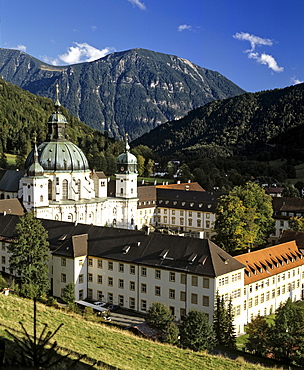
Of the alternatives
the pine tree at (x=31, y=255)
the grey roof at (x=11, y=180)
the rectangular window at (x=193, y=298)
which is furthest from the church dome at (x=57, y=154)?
the rectangular window at (x=193, y=298)

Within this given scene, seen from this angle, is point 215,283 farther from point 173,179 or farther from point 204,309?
point 173,179

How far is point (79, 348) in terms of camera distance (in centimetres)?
2623

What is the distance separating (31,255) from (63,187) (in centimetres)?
3307

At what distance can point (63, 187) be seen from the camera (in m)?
83.1

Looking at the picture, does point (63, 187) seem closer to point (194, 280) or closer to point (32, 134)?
point (194, 280)

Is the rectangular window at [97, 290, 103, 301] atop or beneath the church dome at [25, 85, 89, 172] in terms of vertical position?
beneath

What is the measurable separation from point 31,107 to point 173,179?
7154 centimetres

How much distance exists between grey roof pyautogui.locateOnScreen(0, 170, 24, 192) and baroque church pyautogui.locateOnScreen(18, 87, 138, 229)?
17.0 feet

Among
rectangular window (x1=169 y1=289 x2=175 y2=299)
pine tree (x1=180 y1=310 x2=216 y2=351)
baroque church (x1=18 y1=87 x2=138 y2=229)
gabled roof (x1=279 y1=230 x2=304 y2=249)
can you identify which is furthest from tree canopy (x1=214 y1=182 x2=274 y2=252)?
pine tree (x1=180 y1=310 x2=216 y2=351)

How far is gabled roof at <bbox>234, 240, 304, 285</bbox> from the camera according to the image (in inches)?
2055

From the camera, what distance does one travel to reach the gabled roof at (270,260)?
52188 mm

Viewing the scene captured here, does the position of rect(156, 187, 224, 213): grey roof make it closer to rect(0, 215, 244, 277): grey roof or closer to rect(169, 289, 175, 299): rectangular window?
rect(0, 215, 244, 277): grey roof

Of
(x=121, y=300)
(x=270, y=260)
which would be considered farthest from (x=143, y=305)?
(x=270, y=260)

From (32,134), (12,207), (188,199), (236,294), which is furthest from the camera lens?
(32,134)
